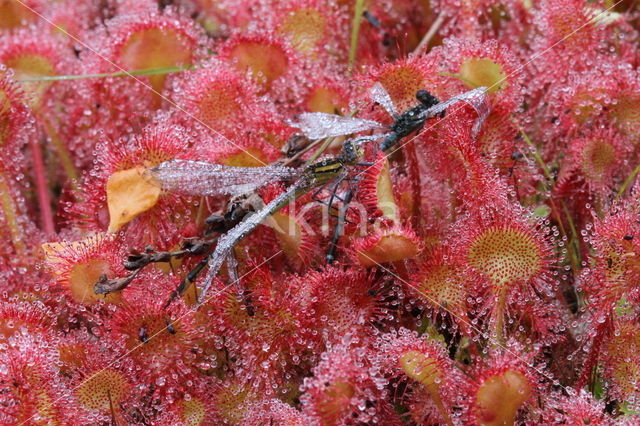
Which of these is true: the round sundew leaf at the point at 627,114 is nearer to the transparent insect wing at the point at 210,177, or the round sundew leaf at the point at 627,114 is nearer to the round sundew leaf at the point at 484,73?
the round sundew leaf at the point at 484,73

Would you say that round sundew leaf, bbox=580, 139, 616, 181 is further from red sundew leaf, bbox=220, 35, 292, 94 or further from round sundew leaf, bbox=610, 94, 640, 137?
red sundew leaf, bbox=220, 35, 292, 94

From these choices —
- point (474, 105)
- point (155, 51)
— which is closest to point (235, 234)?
point (474, 105)

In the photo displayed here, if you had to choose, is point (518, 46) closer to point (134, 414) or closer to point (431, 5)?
point (431, 5)

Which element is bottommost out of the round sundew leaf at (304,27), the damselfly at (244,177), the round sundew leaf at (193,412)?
the round sundew leaf at (193,412)

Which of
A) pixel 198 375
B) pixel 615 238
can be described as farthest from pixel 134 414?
pixel 615 238

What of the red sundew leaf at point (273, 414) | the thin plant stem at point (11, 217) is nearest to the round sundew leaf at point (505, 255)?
the red sundew leaf at point (273, 414)

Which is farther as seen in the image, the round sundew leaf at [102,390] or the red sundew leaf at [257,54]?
the red sundew leaf at [257,54]

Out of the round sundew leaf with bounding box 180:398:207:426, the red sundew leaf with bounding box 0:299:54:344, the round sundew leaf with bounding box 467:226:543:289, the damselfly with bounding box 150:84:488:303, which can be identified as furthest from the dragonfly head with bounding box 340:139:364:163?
the red sundew leaf with bounding box 0:299:54:344
